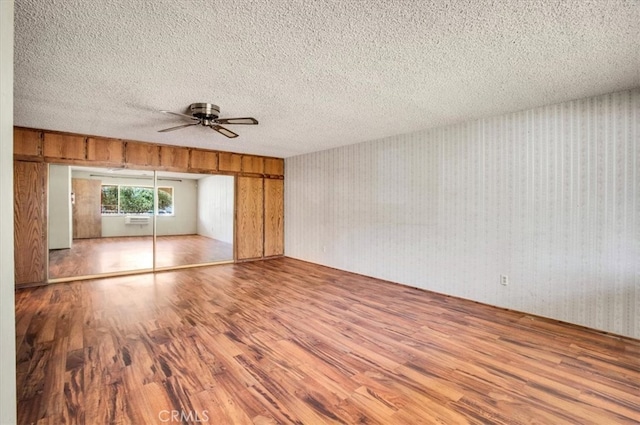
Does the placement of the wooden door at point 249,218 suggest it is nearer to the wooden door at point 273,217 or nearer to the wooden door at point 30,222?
the wooden door at point 273,217

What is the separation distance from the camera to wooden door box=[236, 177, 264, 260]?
634 centimetres

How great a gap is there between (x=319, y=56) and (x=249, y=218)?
4736 millimetres

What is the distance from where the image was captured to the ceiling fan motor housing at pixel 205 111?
10.4 ft

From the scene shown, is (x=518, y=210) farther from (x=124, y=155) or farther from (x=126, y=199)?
(x=126, y=199)

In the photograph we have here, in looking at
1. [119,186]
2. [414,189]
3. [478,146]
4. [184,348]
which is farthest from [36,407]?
[119,186]

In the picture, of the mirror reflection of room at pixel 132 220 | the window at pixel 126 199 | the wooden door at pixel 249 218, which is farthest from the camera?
the window at pixel 126 199

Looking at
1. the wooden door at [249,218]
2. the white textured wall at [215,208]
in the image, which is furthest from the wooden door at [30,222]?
the white textured wall at [215,208]

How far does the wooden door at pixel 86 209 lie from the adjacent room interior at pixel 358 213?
11.4ft

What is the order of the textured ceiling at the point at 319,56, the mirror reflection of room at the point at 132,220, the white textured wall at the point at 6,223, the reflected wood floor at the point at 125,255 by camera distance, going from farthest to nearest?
the mirror reflection of room at the point at 132,220 → the reflected wood floor at the point at 125,255 → the textured ceiling at the point at 319,56 → the white textured wall at the point at 6,223

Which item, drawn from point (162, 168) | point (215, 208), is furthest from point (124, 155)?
point (215, 208)

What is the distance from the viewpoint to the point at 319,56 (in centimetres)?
221

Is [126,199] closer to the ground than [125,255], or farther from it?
farther from it

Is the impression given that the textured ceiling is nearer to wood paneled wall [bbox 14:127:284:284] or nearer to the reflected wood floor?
wood paneled wall [bbox 14:127:284:284]

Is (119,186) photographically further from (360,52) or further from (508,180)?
(508,180)
